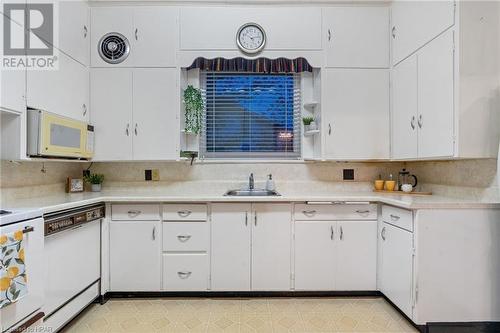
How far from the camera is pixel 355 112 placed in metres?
2.90

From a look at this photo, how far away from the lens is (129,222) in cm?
261

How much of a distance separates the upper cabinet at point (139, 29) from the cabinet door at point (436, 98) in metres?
2.22

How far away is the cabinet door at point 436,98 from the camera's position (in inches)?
82.1

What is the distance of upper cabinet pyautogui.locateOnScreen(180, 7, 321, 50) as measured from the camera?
2.88m

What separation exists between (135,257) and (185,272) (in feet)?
1.50

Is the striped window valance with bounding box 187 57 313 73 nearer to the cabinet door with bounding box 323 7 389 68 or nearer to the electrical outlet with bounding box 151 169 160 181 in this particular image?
the cabinet door with bounding box 323 7 389 68

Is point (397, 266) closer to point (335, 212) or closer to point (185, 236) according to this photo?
point (335, 212)

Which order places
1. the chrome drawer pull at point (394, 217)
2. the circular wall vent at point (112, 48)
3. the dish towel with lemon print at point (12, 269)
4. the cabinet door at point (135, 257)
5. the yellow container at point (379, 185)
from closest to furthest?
the dish towel with lemon print at point (12, 269) < the chrome drawer pull at point (394, 217) < the cabinet door at point (135, 257) < the circular wall vent at point (112, 48) < the yellow container at point (379, 185)

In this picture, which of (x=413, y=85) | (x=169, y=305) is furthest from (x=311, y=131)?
(x=169, y=305)

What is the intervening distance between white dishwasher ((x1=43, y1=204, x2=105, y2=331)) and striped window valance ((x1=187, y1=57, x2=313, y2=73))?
1667 millimetres

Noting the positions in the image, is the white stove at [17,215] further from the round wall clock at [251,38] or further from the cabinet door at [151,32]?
the round wall clock at [251,38]

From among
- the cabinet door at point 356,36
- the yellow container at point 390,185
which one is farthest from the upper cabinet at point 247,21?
the yellow container at point 390,185

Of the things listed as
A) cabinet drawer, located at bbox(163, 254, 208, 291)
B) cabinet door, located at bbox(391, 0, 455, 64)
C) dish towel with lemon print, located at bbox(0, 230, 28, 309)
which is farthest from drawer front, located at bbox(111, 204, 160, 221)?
cabinet door, located at bbox(391, 0, 455, 64)

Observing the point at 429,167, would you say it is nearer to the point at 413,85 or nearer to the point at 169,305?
the point at 413,85
